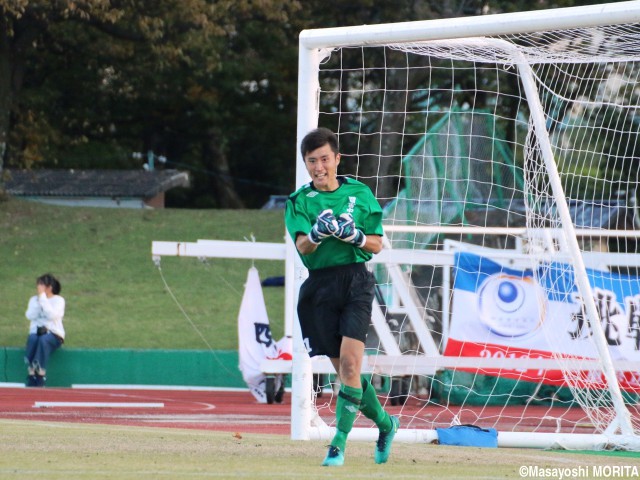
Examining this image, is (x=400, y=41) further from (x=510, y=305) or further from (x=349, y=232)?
(x=510, y=305)

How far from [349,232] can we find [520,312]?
26.0 ft

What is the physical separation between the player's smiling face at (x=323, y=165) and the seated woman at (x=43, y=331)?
12.0 metres

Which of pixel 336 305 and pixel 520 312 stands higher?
pixel 336 305

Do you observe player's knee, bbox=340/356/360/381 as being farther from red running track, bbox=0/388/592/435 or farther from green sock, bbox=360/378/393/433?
red running track, bbox=0/388/592/435

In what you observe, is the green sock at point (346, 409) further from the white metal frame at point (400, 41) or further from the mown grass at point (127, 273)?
the mown grass at point (127, 273)

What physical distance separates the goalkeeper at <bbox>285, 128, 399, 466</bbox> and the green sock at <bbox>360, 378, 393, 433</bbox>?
0.05m

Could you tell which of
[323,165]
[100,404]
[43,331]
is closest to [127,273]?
[43,331]

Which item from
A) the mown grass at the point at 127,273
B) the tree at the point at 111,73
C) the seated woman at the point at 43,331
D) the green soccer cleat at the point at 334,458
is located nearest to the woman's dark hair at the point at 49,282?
the seated woman at the point at 43,331

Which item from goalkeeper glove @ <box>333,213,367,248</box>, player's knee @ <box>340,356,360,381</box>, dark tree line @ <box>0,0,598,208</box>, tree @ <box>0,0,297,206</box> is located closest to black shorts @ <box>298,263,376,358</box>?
player's knee @ <box>340,356,360,381</box>

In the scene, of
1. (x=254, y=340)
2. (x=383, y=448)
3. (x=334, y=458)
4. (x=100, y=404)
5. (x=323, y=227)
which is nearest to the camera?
(x=323, y=227)

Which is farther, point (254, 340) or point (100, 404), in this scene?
point (254, 340)

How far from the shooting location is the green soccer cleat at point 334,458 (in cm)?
650

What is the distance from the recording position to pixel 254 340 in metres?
14.8

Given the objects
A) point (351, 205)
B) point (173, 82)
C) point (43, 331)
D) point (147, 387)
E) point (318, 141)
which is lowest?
point (147, 387)
